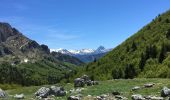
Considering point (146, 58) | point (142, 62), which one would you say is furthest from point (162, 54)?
point (146, 58)

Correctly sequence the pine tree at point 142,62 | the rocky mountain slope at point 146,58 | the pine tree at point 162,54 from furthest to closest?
the pine tree at point 142,62, the pine tree at point 162,54, the rocky mountain slope at point 146,58

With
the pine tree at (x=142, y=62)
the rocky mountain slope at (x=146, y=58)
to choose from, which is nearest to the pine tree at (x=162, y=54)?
the rocky mountain slope at (x=146, y=58)

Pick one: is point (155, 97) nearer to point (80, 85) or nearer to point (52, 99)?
point (52, 99)

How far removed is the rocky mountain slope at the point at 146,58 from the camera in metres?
138

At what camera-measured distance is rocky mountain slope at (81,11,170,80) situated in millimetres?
137500

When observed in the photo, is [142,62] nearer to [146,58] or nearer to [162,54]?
[146,58]

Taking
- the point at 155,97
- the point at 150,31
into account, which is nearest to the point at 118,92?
the point at 155,97

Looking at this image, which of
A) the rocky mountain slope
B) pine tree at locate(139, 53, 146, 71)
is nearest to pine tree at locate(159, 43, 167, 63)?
the rocky mountain slope

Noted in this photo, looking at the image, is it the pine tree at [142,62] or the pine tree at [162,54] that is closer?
the pine tree at [162,54]

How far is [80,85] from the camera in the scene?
2258 inches

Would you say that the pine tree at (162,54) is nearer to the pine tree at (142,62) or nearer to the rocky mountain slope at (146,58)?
the rocky mountain slope at (146,58)

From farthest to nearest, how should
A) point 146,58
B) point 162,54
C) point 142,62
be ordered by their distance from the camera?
point 146,58 → point 142,62 → point 162,54

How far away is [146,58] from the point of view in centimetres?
15562

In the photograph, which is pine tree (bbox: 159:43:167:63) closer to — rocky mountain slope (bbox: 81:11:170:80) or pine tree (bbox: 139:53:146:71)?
rocky mountain slope (bbox: 81:11:170:80)
